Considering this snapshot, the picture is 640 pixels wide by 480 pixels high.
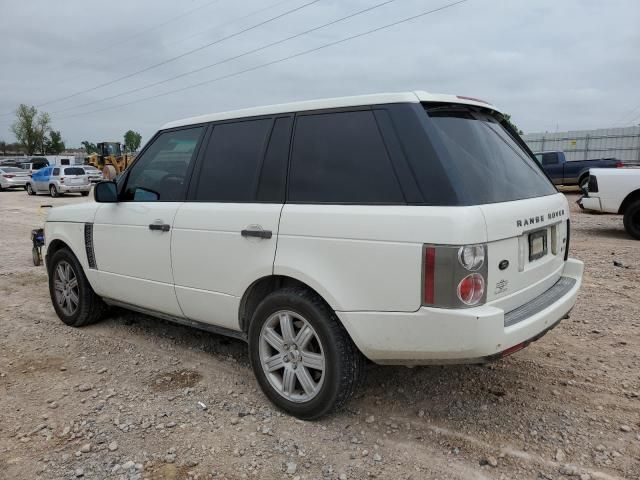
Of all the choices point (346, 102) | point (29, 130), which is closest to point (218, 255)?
point (346, 102)

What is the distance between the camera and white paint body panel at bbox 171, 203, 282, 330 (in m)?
3.32

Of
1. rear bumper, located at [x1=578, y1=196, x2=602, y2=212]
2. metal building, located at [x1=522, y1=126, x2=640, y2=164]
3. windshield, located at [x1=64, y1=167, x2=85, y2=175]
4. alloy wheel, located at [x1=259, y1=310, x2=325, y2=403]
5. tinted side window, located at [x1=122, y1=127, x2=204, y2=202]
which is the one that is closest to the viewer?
alloy wheel, located at [x1=259, y1=310, x2=325, y2=403]

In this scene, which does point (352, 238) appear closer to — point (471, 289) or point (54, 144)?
point (471, 289)

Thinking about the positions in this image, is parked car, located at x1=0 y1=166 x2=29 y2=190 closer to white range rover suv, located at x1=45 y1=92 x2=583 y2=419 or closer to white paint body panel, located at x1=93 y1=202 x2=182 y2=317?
white paint body panel, located at x1=93 y1=202 x2=182 y2=317

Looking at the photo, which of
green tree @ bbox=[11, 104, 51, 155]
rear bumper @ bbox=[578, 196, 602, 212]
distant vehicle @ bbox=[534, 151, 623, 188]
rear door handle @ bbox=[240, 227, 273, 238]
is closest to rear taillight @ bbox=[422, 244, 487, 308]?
rear door handle @ bbox=[240, 227, 273, 238]

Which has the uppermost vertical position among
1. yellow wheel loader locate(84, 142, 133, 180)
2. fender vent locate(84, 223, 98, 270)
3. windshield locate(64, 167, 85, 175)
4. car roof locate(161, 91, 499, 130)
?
yellow wheel loader locate(84, 142, 133, 180)

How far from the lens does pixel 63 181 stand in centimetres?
2495

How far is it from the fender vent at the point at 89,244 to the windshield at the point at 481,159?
321cm

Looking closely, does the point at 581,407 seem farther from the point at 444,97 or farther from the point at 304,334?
→ the point at 444,97

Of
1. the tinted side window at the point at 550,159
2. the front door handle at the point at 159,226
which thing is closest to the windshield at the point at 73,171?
the tinted side window at the point at 550,159

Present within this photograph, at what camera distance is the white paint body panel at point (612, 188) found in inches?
370

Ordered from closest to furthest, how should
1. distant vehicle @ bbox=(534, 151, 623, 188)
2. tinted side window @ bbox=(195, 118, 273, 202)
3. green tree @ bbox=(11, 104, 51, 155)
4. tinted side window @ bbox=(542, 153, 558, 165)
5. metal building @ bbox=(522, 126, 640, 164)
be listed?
tinted side window @ bbox=(195, 118, 273, 202)
distant vehicle @ bbox=(534, 151, 623, 188)
tinted side window @ bbox=(542, 153, 558, 165)
metal building @ bbox=(522, 126, 640, 164)
green tree @ bbox=(11, 104, 51, 155)

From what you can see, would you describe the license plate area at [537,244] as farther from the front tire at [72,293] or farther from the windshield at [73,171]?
the windshield at [73,171]

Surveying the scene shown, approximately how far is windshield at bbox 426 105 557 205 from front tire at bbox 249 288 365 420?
1.05 m
